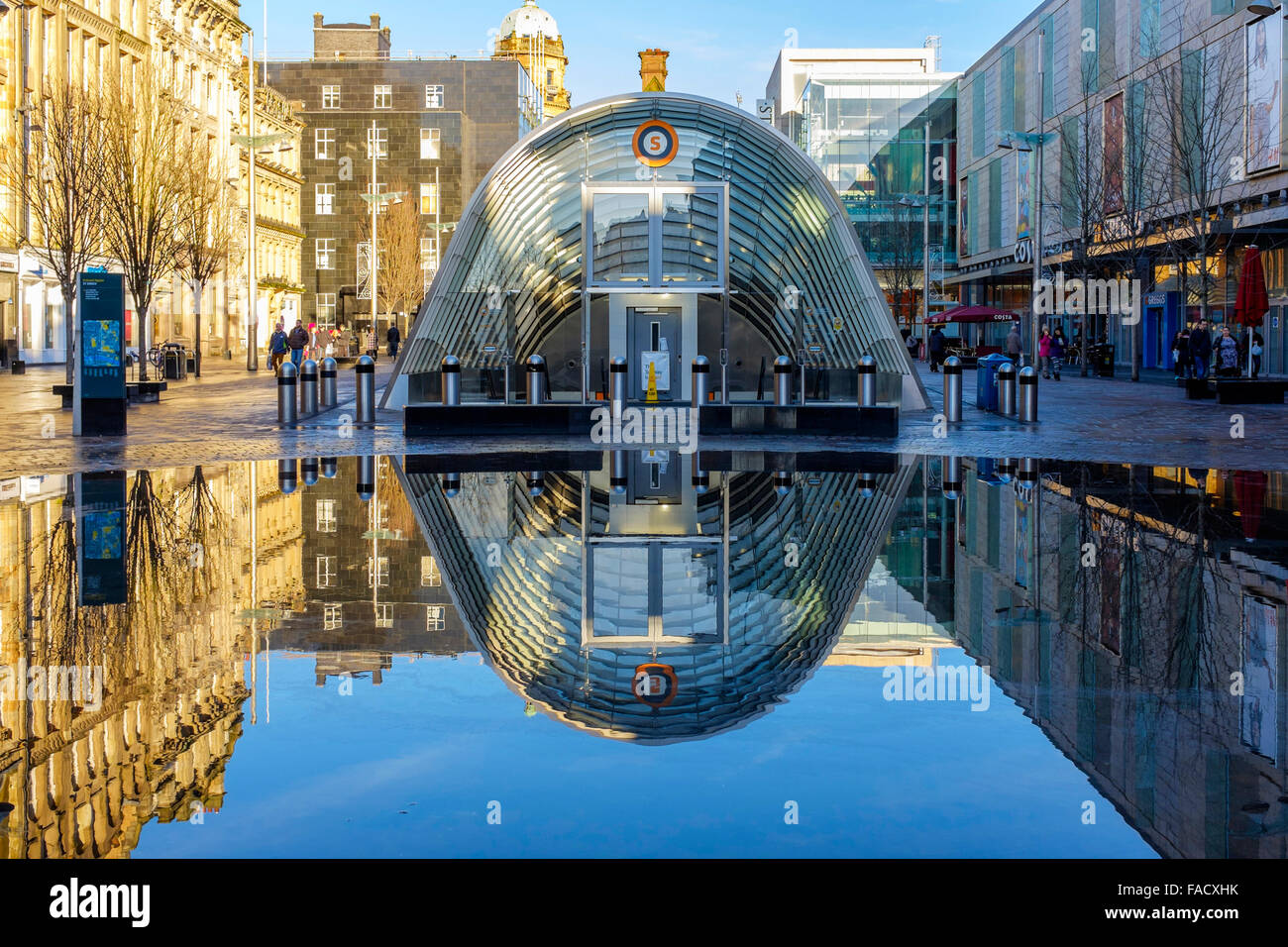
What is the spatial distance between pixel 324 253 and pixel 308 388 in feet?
232

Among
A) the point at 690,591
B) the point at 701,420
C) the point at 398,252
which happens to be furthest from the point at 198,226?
the point at 398,252

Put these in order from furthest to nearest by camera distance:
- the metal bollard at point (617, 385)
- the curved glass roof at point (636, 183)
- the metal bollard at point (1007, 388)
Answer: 1. the curved glass roof at point (636, 183)
2. the metal bollard at point (1007, 388)
3. the metal bollard at point (617, 385)

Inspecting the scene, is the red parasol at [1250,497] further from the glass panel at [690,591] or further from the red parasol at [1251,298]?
the red parasol at [1251,298]

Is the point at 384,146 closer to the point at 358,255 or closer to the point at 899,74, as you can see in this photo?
the point at 358,255

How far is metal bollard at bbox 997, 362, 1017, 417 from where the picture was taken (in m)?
26.6

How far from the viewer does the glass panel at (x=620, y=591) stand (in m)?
7.72

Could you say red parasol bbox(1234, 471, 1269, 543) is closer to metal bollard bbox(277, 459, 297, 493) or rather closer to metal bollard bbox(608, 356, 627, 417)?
metal bollard bbox(277, 459, 297, 493)

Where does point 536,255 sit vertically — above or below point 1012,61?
below

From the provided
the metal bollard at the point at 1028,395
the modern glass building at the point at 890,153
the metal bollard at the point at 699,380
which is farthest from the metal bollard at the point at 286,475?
the modern glass building at the point at 890,153

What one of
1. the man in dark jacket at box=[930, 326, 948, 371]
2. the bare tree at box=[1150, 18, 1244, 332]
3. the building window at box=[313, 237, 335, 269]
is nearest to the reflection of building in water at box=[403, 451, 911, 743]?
the bare tree at box=[1150, 18, 1244, 332]

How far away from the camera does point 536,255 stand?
103 feet

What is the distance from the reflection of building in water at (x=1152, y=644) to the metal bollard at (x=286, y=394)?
1325 centimetres
